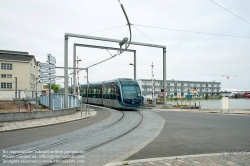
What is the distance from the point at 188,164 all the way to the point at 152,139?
140 inches

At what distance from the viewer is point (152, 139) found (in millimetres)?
9008

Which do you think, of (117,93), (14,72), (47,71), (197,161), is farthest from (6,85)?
(197,161)

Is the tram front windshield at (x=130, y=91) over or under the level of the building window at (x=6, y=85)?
under

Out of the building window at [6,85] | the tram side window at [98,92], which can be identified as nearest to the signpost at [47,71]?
the tram side window at [98,92]

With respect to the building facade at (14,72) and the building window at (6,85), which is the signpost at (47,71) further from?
the building window at (6,85)

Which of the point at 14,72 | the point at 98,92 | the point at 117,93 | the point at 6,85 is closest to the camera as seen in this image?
the point at 117,93

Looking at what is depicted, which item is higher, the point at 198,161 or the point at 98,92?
the point at 98,92

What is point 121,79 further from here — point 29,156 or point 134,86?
point 29,156

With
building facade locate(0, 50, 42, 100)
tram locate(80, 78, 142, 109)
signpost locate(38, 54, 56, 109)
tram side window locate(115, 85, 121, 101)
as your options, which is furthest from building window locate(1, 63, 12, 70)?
signpost locate(38, 54, 56, 109)

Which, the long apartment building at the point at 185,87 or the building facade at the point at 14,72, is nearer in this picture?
the building facade at the point at 14,72

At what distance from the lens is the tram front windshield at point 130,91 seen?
2430 cm

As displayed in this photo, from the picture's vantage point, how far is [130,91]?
24516mm

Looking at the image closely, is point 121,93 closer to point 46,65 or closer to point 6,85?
point 46,65

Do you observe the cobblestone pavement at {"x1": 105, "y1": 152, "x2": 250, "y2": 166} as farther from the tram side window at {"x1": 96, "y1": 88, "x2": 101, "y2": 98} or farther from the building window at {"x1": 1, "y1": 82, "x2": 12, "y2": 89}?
the building window at {"x1": 1, "y1": 82, "x2": 12, "y2": 89}
